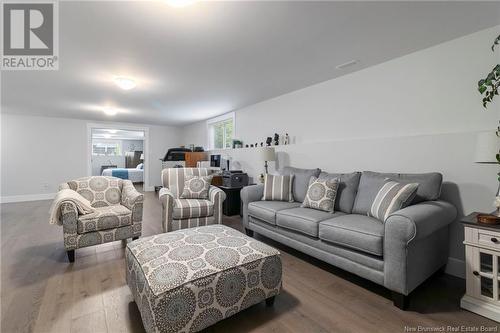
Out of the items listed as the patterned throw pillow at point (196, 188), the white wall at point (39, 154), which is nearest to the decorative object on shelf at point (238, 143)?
the patterned throw pillow at point (196, 188)

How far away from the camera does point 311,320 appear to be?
1580mm

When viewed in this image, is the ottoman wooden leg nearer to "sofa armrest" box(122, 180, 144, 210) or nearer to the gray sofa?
the gray sofa

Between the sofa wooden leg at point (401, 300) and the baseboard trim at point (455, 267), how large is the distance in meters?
0.92

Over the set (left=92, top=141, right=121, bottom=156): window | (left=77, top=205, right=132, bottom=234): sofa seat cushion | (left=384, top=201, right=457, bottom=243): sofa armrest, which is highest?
(left=92, top=141, right=121, bottom=156): window

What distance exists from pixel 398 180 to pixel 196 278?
2043mm

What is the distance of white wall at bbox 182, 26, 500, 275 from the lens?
2.11 meters

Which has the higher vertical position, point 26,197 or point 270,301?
point 26,197

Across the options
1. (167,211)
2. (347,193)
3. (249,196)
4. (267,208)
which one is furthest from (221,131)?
(347,193)

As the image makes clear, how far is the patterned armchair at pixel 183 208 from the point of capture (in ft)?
9.72

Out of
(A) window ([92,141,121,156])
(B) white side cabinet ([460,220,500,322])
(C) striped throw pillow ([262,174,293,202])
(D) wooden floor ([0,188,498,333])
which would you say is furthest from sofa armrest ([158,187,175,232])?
(A) window ([92,141,121,156])

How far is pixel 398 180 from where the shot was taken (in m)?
2.23

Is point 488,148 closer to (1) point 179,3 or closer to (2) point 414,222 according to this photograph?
(2) point 414,222

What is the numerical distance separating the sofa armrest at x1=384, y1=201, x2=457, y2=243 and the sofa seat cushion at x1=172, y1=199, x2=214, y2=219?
214 cm
